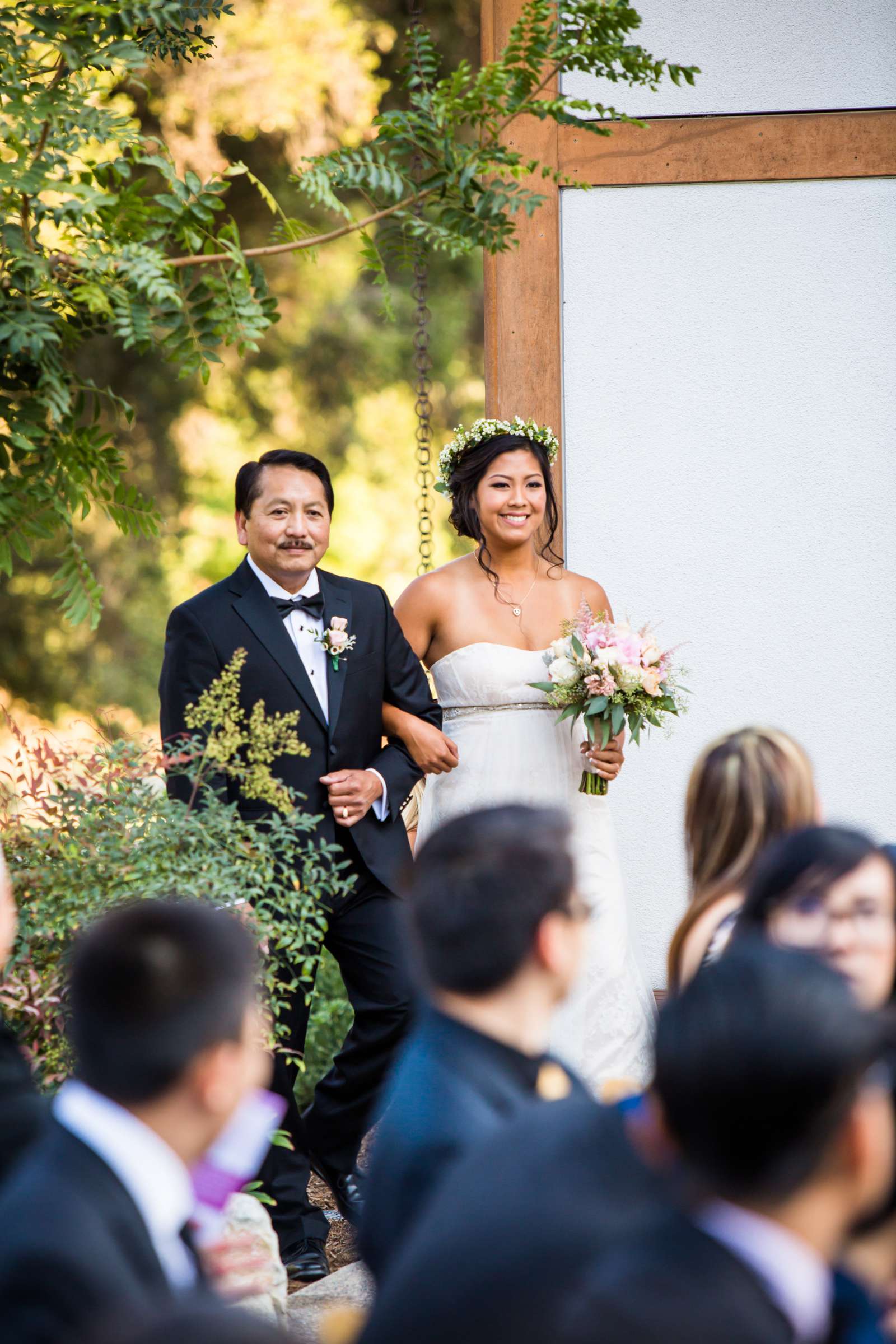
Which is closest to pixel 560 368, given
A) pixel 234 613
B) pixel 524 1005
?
pixel 234 613

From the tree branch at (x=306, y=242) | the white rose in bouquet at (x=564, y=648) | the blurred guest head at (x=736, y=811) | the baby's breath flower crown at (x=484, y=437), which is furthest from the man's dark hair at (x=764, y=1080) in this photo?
the baby's breath flower crown at (x=484, y=437)

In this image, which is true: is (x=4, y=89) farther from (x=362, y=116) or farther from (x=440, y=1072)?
(x=362, y=116)

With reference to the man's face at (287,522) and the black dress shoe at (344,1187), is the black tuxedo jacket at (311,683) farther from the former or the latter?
the black dress shoe at (344,1187)

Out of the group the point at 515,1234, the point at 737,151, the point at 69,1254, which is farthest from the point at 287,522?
the point at 515,1234

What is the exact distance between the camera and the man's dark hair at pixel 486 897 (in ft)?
6.74

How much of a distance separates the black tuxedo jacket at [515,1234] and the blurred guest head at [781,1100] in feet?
0.31

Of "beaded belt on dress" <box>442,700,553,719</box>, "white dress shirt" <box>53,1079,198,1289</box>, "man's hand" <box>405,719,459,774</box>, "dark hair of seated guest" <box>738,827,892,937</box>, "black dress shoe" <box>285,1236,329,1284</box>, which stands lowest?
"black dress shoe" <box>285,1236,329,1284</box>

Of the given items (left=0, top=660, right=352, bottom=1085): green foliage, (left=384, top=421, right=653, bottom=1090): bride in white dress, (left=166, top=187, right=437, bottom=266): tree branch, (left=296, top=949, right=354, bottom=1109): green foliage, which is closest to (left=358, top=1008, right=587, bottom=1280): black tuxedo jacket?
(left=0, top=660, right=352, bottom=1085): green foliage

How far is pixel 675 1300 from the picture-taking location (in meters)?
1.29

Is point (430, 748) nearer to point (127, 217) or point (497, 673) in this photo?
point (497, 673)

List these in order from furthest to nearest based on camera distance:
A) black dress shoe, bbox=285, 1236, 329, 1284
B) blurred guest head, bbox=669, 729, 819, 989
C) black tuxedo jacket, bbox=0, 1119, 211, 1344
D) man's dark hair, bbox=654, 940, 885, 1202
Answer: black dress shoe, bbox=285, 1236, 329, 1284, blurred guest head, bbox=669, 729, 819, 989, black tuxedo jacket, bbox=0, 1119, 211, 1344, man's dark hair, bbox=654, 940, 885, 1202

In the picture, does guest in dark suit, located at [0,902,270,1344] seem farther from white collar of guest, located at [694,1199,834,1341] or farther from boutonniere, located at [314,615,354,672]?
boutonniere, located at [314,615,354,672]

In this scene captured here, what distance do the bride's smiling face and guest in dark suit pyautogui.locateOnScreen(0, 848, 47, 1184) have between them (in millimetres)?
2873

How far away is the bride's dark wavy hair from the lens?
521 cm
